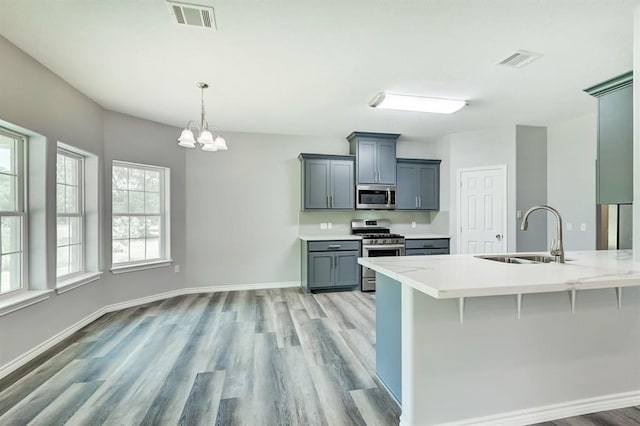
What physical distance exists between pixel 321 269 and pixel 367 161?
77.2 inches

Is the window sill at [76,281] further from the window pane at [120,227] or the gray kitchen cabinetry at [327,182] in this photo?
the gray kitchen cabinetry at [327,182]

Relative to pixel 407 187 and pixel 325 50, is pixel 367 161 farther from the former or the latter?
pixel 325 50

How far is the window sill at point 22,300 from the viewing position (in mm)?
2312

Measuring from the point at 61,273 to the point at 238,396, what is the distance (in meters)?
2.60

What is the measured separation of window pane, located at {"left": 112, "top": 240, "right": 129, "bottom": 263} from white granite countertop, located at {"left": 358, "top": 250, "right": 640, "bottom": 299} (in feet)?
11.6

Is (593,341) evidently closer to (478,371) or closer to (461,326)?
(478,371)

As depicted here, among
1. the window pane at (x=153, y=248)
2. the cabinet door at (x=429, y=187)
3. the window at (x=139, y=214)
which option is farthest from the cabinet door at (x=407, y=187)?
the window pane at (x=153, y=248)

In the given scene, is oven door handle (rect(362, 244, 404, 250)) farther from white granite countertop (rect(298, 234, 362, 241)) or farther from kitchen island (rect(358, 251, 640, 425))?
kitchen island (rect(358, 251, 640, 425))

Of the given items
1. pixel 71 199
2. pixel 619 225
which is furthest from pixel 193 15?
pixel 619 225

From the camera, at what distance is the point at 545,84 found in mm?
3096

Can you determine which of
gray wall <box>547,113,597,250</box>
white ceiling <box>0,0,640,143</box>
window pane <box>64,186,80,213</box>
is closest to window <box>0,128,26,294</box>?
window pane <box>64,186,80,213</box>

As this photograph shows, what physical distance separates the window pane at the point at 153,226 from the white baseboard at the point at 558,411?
4102 millimetres

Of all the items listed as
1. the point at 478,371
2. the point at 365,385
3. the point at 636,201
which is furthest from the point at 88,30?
the point at 636,201

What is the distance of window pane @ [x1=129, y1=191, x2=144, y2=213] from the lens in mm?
4185
